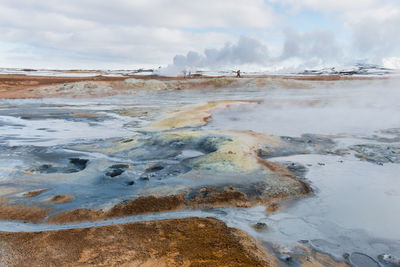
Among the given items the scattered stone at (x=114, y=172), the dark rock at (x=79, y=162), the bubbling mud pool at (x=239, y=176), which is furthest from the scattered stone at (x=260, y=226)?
the dark rock at (x=79, y=162)

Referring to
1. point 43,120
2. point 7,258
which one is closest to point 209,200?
point 7,258

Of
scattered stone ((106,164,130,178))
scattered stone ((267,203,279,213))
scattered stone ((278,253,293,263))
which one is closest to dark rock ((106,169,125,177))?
scattered stone ((106,164,130,178))

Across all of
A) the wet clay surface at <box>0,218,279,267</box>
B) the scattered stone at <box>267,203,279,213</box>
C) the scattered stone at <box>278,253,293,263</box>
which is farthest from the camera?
the scattered stone at <box>267,203,279,213</box>

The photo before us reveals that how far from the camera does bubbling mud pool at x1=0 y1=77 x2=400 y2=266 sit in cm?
328

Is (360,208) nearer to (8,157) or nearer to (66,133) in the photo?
(8,157)

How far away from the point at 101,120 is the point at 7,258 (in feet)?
28.9

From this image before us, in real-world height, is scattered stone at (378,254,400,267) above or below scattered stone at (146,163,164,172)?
above

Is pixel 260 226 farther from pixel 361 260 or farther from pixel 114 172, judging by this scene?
pixel 114 172

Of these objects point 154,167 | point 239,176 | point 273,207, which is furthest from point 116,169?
point 273,207

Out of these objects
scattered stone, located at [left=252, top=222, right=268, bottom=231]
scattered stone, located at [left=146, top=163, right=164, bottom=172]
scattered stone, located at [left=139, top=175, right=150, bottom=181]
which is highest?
scattered stone, located at [left=252, top=222, right=268, bottom=231]

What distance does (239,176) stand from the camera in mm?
4582

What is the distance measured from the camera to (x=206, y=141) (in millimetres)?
6504

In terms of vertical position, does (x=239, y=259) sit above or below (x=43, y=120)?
above

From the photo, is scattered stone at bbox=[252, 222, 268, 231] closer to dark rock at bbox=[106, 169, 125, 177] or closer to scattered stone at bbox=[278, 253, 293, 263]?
scattered stone at bbox=[278, 253, 293, 263]
